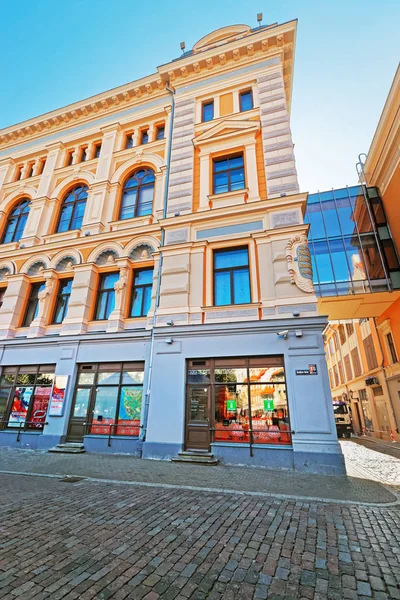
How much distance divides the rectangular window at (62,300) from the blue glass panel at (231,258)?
7488 mm

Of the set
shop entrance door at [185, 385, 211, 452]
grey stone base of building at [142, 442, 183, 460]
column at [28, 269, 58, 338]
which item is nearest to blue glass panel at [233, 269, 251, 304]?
shop entrance door at [185, 385, 211, 452]

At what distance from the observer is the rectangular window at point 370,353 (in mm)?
23069

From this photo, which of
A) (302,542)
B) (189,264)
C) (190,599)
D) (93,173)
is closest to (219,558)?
(190,599)

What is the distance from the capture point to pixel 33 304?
583 inches

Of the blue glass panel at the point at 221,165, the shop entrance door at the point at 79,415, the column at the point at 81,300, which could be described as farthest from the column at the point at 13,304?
the blue glass panel at the point at 221,165

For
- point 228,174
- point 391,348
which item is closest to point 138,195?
point 228,174

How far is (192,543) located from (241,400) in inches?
244

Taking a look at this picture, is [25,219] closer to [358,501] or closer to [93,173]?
[93,173]

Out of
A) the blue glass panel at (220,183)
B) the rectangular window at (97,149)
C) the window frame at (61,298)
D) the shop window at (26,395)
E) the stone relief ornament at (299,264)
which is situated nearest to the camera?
the stone relief ornament at (299,264)

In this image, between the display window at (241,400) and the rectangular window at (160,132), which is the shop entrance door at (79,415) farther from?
the rectangular window at (160,132)

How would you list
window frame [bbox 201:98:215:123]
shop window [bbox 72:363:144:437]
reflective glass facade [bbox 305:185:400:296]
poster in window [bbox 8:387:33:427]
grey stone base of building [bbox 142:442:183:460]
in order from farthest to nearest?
reflective glass facade [bbox 305:185:400:296] < window frame [bbox 201:98:215:123] < poster in window [bbox 8:387:33:427] < shop window [bbox 72:363:144:437] < grey stone base of building [bbox 142:442:183:460]

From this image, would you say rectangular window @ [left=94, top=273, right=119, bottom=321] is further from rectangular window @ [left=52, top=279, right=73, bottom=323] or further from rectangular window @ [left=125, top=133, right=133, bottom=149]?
rectangular window @ [left=125, top=133, right=133, bottom=149]

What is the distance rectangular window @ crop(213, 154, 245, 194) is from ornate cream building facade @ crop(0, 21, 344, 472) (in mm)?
67

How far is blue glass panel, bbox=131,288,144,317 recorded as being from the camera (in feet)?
42.0
